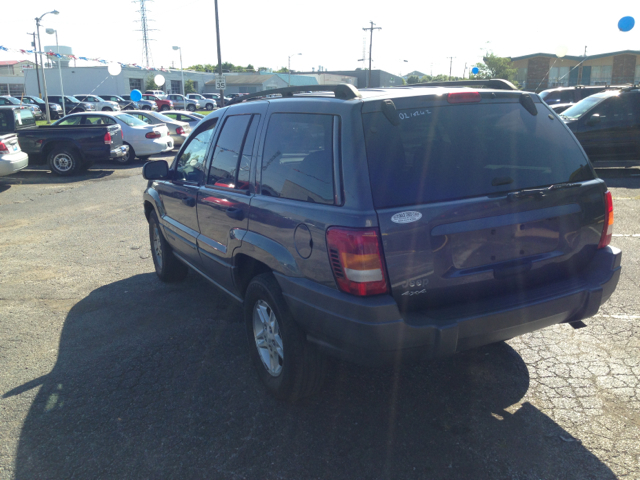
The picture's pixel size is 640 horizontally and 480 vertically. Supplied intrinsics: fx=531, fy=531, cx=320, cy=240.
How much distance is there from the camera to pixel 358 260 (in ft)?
8.86

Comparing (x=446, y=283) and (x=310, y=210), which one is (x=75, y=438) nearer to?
(x=310, y=210)

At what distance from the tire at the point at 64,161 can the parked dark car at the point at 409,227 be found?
12428mm

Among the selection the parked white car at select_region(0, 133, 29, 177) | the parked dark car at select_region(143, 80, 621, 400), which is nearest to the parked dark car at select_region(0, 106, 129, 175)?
the parked white car at select_region(0, 133, 29, 177)

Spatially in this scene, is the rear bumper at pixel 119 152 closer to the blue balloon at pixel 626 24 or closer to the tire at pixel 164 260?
the tire at pixel 164 260

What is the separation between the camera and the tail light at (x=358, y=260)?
8.83 feet

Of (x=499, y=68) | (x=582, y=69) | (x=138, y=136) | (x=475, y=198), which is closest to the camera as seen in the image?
(x=475, y=198)

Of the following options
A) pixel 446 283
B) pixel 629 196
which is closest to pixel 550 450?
pixel 446 283

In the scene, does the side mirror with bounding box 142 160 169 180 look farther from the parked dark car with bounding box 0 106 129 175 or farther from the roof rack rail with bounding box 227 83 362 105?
the parked dark car with bounding box 0 106 129 175

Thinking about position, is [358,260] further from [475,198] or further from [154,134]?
[154,134]

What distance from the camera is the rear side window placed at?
298 cm

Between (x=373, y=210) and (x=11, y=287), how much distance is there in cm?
485

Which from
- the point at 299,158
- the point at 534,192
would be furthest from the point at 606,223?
the point at 299,158

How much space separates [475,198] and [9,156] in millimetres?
12072

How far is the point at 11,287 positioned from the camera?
5824 mm
